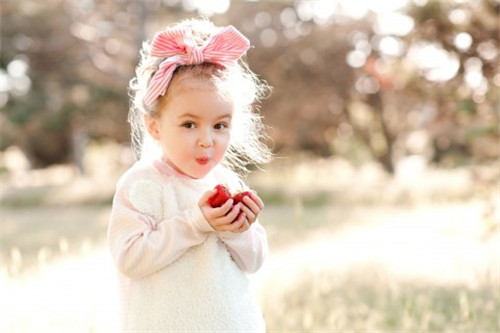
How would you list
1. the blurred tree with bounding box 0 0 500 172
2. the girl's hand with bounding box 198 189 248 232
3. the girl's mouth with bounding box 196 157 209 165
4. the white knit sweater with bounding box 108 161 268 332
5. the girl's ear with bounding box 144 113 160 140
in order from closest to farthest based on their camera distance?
1. the girl's hand with bounding box 198 189 248 232
2. the white knit sweater with bounding box 108 161 268 332
3. the girl's mouth with bounding box 196 157 209 165
4. the girl's ear with bounding box 144 113 160 140
5. the blurred tree with bounding box 0 0 500 172

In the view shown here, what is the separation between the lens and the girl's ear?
2.79 m

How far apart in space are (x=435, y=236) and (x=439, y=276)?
3204 mm

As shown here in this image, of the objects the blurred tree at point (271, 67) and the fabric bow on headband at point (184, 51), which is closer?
the fabric bow on headband at point (184, 51)

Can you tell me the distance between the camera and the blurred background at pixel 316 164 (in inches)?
201

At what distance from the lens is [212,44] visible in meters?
2.71

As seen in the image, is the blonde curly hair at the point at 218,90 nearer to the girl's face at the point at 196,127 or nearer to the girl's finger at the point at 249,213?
the girl's face at the point at 196,127

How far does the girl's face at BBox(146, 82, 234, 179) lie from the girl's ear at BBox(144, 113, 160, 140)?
0.27ft

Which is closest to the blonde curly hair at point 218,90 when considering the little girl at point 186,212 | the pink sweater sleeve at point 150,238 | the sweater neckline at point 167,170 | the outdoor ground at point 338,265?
the little girl at point 186,212

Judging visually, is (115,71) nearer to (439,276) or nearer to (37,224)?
(37,224)

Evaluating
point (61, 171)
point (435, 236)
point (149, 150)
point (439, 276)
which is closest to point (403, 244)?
point (435, 236)

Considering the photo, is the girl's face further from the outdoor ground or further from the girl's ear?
the outdoor ground


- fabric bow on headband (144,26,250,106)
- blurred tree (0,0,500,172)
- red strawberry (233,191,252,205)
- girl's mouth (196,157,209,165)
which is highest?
blurred tree (0,0,500,172)

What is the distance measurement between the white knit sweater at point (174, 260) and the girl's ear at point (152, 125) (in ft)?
0.42

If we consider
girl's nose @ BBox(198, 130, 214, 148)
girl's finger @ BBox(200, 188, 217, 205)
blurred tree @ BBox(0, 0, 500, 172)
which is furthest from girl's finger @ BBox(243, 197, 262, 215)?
blurred tree @ BBox(0, 0, 500, 172)
